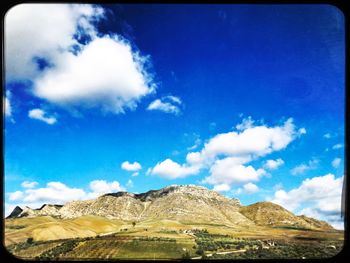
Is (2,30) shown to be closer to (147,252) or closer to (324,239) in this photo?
(147,252)

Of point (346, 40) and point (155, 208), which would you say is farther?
point (155, 208)

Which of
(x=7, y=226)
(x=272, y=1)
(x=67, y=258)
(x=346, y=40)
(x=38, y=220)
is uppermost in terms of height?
(x=272, y=1)

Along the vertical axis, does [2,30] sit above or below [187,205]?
below

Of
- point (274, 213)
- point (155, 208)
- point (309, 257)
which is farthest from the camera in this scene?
point (155, 208)

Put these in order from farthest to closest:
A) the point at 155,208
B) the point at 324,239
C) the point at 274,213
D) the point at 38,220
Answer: the point at 155,208
the point at 274,213
the point at 38,220
the point at 324,239

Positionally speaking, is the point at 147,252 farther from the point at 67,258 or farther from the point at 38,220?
the point at 38,220

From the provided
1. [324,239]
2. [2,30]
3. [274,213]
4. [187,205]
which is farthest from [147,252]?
[187,205]

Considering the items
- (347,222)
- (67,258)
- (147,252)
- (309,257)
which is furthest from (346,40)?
(67,258)

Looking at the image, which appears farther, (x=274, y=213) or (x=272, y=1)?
(x=274, y=213)

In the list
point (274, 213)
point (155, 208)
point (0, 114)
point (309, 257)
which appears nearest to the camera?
point (0, 114)
